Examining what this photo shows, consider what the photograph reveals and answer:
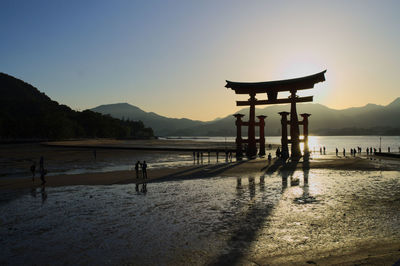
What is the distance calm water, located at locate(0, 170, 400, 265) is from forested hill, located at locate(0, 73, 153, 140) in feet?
337

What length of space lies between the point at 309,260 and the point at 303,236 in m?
1.98

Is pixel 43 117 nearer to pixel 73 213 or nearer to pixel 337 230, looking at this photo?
pixel 73 213

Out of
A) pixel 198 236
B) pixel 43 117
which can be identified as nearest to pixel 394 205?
pixel 198 236

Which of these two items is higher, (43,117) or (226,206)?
(43,117)

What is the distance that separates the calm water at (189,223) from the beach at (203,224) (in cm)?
3

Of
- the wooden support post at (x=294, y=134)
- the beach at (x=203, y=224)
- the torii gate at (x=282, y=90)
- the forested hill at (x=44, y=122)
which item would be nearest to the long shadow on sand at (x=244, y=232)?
the beach at (x=203, y=224)

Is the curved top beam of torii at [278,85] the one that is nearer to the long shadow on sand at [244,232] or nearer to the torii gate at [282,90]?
the torii gate at [282,90]

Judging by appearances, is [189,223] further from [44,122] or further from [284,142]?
[44,122]

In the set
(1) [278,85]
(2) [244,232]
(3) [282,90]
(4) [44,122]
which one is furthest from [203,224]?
(4) [44,122]

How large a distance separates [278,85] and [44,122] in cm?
9778

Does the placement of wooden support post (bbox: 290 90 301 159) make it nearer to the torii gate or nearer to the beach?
the torii gate

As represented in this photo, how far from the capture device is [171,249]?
7.99 m

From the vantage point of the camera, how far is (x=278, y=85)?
40.3 m

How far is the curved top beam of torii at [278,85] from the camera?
37.5 meters
